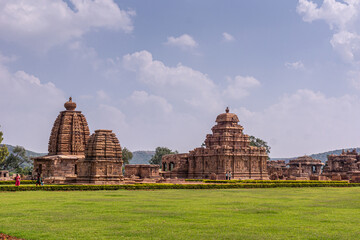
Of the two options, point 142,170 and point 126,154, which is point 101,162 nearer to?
point 142,170

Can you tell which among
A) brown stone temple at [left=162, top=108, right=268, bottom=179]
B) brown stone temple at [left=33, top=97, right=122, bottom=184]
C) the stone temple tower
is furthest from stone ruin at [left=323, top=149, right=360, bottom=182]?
brown stone temple at [left=33, top=97, right=122, bottom=184]

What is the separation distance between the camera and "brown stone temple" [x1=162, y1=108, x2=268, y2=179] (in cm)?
5872

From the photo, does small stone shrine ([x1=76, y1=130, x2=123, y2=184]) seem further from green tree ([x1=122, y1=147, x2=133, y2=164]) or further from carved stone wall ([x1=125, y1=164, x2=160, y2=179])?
green tree ([x1=122, y1=147, x2=133, y2=164])

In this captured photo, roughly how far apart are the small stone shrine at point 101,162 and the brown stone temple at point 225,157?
20.0 metres

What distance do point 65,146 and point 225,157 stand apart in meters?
22.7

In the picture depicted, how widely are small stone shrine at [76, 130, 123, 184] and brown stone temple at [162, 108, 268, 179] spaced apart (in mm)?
20035

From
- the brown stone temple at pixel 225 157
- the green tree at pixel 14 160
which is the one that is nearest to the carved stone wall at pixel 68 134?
the brown stone temple at pixel 225 157

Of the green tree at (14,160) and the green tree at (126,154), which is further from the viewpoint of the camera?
the green tree at (126,154)

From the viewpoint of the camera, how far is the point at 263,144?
102 metres

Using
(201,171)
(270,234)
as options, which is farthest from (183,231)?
(201,171)

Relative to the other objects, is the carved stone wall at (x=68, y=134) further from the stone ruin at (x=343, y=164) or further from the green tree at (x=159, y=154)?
the green tree at (x=159, y=154)

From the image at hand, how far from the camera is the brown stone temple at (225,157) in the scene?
2312 inches

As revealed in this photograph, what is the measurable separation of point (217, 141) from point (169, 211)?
150 ft

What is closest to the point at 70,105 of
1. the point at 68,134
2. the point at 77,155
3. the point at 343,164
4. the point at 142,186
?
the point at 68,134
